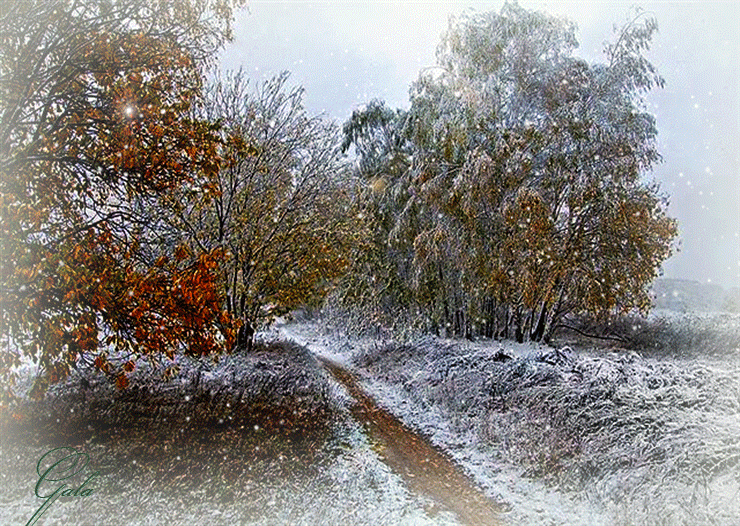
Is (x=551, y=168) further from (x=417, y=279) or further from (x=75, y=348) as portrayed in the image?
(x=75, y=348)

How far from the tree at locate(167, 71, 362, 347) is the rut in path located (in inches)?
136

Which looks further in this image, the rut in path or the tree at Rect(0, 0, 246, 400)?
the rut in path

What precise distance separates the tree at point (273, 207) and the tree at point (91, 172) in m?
4.50

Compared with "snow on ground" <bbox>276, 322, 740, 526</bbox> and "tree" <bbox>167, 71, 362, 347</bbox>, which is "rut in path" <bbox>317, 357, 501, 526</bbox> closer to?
"snow on ground" <bbox>276, 322, 740, 526</bbox>

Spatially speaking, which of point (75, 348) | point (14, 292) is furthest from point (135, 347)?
point (14, 292)

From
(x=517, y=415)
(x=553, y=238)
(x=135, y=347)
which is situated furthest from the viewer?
(x=553, y=238)

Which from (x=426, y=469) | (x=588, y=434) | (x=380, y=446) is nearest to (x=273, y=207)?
(x=380, y=446)

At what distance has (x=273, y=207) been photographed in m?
9.59

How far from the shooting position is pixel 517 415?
6598 millimetres

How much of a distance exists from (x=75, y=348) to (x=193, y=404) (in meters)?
3.81

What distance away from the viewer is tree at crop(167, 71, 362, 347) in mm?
9070

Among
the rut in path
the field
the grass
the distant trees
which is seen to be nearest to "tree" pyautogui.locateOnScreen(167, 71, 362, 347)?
the field

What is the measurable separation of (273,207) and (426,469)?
6.19m

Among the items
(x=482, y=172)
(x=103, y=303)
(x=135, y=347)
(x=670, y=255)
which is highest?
(x=482, y=172)
